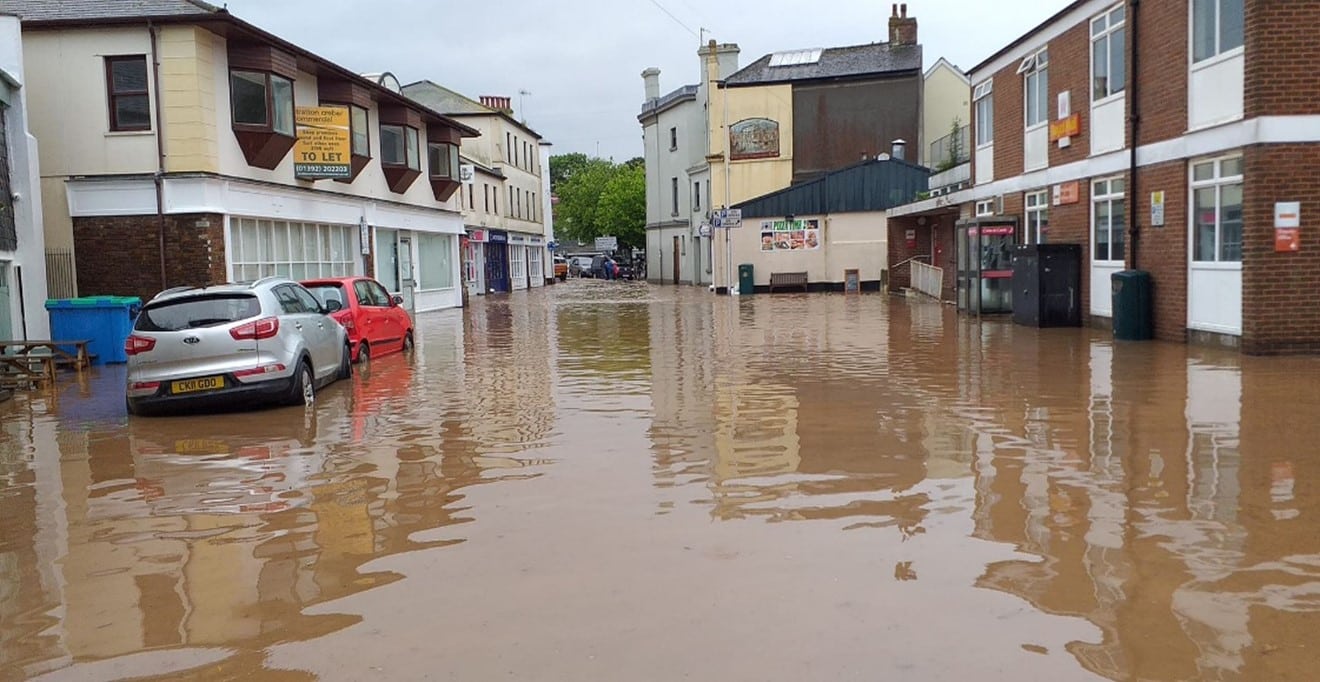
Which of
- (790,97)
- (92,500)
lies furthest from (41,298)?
(790,97)

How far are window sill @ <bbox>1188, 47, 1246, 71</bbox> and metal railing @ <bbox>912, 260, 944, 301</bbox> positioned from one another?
52.4ft

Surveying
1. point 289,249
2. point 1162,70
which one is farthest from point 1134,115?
point 289,249

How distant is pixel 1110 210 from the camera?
64.7ft

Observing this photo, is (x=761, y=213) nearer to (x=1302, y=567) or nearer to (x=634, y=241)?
(x=1302, y=567)

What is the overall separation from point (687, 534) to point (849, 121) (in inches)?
1700

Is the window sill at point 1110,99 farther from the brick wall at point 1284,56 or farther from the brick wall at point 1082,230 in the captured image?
the brick wall at point 1284,56

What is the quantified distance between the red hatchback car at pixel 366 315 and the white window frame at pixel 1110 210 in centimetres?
1282

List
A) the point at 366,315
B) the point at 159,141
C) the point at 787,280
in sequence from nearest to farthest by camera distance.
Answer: the point at 366,315 → the point at 159,141 → the point at 787,280

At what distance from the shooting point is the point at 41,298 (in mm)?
19141

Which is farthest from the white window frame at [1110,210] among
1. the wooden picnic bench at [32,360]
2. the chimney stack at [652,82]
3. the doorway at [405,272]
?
the chimney stack at [652,82]

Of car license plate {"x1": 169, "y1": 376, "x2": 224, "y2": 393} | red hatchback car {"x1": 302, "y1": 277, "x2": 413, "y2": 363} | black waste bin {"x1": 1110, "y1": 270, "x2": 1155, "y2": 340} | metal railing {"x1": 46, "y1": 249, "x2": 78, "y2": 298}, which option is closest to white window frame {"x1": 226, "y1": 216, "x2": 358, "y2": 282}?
metal railing {"x1": 46, "y1": 249, "x2": 78, "y2": 298}

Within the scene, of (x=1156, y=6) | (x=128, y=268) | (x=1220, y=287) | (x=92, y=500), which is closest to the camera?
(x=92, y=500)

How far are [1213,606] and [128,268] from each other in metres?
20.5

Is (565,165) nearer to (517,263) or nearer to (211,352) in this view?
(517,263)
